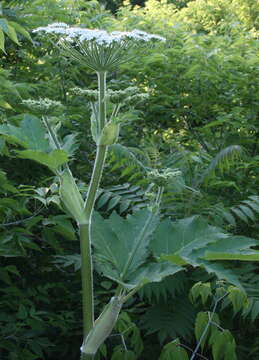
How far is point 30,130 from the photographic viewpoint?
1957 millimetres

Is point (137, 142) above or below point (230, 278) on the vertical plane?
below

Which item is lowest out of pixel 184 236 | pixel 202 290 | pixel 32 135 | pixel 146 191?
pixel 202 290

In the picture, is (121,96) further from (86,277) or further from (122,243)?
(86,277)

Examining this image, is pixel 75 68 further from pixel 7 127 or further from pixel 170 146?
pixel 7 127

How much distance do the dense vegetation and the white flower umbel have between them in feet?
1.09

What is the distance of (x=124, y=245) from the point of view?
6.63 feet

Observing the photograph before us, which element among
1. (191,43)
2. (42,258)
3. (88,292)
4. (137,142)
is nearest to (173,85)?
(191,43)

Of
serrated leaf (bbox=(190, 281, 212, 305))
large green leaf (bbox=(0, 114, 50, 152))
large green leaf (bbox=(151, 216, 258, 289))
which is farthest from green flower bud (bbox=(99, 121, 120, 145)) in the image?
serrated leaf (bbox=(190, 281, 212, 305))

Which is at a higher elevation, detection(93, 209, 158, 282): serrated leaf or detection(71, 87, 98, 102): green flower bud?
detection(71, 87, 98, 102): green flower bud

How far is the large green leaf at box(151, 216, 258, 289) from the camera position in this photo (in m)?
1.66

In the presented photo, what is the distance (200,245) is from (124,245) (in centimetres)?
33

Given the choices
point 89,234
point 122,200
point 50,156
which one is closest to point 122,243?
point 89,234

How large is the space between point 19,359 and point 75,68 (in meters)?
2.49

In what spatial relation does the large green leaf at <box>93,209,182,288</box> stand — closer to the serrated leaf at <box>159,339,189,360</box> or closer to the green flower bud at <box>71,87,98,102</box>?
the serrated leaf at <box>159,339,189,360</box>
